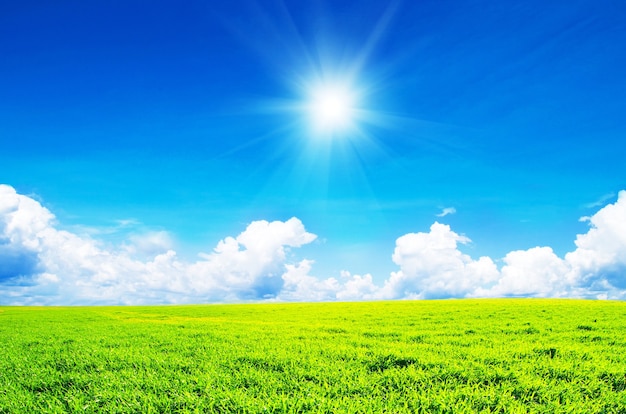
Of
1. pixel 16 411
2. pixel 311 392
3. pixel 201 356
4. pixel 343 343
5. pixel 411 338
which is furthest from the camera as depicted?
pixel 411 338

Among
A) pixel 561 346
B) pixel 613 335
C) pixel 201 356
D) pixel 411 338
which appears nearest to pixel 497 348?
pixel 561 346

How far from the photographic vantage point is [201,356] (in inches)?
421

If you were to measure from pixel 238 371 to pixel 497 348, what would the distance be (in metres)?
7.72

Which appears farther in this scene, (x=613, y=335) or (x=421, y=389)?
(x=613, y=335)

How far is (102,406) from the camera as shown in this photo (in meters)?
6.64

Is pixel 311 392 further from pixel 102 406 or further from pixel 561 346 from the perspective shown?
pixel 561 346

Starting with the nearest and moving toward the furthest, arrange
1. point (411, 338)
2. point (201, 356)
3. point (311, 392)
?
point (311, 392) < point (201, 356) < point (411, 338)

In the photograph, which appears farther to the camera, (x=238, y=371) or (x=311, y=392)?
(x=238, y=371)

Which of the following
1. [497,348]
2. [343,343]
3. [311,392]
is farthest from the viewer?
[343,343]

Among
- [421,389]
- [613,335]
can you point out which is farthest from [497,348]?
[613,335]

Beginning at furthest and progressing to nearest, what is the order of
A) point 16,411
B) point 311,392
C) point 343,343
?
point 343,343
point 311,392
point 16,411

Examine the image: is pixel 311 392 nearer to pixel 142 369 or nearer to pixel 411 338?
pixel 142 369

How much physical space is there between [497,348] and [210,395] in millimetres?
8719

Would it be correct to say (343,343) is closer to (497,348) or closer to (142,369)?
(497,348)
